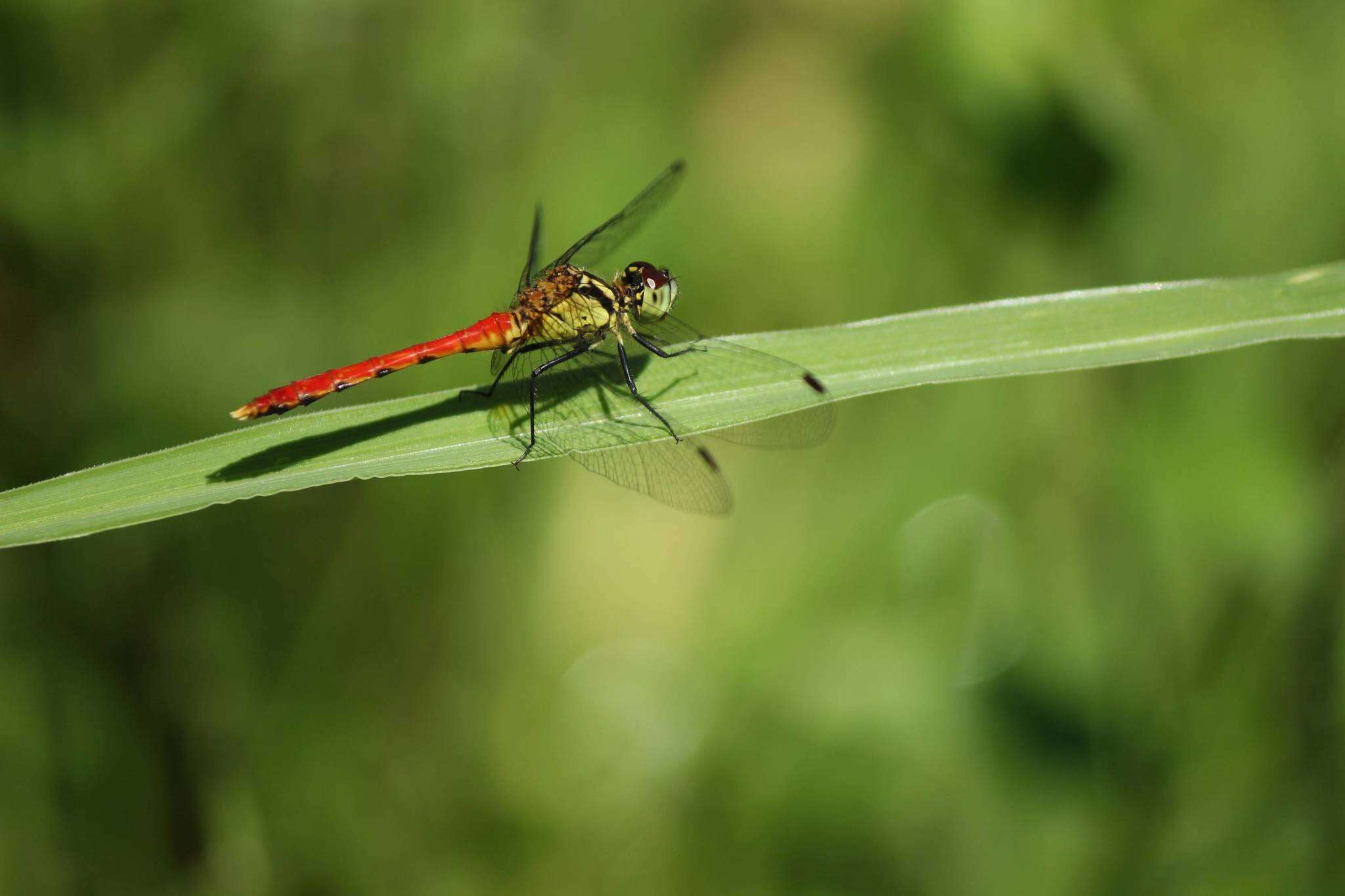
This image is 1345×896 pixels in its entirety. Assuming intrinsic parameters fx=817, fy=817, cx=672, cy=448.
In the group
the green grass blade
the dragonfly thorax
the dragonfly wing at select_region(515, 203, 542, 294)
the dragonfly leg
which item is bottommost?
the green grass blade

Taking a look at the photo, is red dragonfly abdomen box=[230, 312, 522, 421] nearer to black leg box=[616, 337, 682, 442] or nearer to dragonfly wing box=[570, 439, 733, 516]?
black leg box=[616, 337, 682, 442]

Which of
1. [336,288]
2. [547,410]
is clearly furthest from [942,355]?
[336,288]

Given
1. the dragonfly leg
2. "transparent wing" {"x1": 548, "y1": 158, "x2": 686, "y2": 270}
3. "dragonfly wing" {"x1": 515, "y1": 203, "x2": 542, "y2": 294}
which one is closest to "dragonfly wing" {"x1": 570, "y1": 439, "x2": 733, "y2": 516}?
the dragonfly leg

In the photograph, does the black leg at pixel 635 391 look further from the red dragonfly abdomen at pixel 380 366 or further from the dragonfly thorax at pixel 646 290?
the red dragonfly abdomen at pixel 380 366

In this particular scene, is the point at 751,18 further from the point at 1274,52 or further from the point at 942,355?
the point at 942,355

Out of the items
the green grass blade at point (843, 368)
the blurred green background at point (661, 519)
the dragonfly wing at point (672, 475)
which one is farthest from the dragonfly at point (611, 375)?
the blurred green background at point (661, 519)

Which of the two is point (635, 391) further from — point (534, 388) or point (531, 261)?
point (531, 261)

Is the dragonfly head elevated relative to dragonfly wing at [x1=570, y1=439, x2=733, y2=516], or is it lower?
elevated
